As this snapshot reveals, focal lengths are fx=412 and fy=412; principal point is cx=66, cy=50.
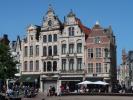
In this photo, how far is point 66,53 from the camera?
7225 centimetres

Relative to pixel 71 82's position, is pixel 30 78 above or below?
above

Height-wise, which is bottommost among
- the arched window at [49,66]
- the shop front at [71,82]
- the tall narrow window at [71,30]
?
the shop front at [71,82]

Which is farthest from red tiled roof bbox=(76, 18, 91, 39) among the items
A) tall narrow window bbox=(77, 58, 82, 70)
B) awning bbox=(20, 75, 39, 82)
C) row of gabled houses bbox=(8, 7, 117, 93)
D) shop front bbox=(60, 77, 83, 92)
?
awning bbox=(20, 75, 39, 82)

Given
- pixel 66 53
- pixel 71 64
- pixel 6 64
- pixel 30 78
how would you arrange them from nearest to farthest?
pixel 6 64
pixel 71 64
pixel 66 53
pixel 30 78

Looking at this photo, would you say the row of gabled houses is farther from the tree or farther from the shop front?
the tree

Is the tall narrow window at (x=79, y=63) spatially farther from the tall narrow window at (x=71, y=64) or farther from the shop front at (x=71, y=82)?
the shop front at (x=71, y=82)

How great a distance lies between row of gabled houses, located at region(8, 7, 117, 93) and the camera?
69250 mm

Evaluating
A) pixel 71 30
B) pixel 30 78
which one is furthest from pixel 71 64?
pixel 30 78

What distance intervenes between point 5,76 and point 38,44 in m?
18.3

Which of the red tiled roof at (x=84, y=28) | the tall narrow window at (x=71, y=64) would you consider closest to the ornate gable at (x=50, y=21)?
the red tiled roof at (x=84, y=28)

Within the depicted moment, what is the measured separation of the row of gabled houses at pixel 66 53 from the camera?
6925 cm

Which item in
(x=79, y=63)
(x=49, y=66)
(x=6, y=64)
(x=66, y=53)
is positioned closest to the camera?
(x=6, y=64)

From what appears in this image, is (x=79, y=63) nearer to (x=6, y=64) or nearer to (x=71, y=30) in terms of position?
(x=71, y=30)

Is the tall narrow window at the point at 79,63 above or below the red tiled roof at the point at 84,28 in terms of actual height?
below
